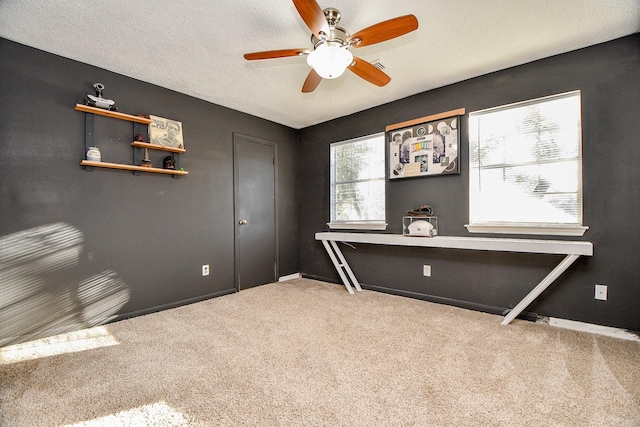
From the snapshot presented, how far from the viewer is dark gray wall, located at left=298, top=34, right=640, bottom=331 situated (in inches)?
90.8

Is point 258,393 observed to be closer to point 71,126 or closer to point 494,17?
point 71,126

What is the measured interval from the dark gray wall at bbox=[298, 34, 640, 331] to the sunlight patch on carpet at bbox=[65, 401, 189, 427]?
9.07 ft

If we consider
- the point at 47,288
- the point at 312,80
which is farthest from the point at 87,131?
the point at 312,80

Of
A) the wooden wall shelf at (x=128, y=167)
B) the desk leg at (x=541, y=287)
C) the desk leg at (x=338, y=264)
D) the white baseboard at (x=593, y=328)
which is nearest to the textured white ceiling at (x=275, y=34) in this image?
the wooden wall shelf at (x=128, y=167)

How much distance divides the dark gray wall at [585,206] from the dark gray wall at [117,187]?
6.71ft

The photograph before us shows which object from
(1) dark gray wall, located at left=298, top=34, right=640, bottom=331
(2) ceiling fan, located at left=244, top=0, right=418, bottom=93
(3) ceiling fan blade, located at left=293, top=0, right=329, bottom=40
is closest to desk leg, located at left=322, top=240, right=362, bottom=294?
(1) dark gray wall, located at left=298, top=34, right=640, bottom=331

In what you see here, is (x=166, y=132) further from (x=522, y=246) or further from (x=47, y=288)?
(x=522, y=246)

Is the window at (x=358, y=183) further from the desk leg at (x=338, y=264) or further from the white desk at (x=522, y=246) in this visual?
the white desk at (x=522, y=246)

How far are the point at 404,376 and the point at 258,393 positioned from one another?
0.91 meters

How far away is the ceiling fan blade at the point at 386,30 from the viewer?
161 centimetres

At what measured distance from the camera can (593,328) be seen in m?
2.41

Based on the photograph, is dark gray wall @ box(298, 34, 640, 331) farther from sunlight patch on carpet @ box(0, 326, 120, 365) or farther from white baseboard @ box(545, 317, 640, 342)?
sunlight patch on carpet @ box(0, 326, 120, 365)

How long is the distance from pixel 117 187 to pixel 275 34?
2134mm

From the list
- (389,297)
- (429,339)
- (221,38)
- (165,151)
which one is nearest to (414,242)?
(389,297)
